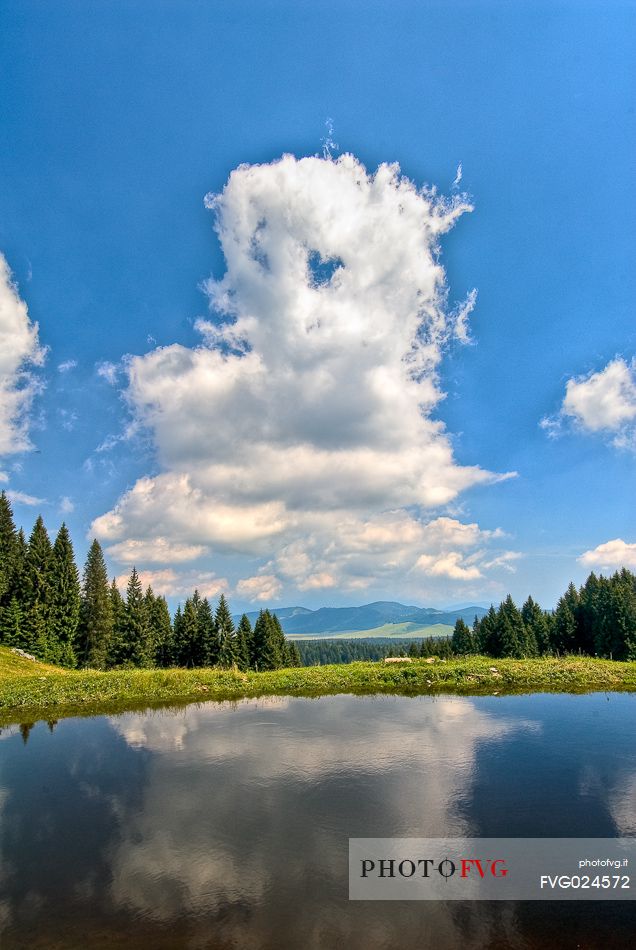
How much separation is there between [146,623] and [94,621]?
26.6 feet

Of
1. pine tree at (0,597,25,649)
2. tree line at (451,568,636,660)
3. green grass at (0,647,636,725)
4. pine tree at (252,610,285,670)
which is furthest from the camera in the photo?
pine tree at (252,610,285,670)

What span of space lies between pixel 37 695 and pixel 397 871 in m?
34.4

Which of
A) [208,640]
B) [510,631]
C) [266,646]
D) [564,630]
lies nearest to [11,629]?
[208,640]

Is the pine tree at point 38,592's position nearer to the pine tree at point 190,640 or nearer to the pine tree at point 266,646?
the pine tree at point 190,640

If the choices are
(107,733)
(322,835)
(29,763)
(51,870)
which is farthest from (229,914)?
(107,733)

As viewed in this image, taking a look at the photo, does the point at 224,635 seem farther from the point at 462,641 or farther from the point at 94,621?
the point at 462,641

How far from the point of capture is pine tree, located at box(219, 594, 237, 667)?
78875 millimetres

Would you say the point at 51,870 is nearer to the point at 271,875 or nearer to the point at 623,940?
the point at 271,875

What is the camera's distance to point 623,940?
9266 mm

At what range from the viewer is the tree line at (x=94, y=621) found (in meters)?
60.4

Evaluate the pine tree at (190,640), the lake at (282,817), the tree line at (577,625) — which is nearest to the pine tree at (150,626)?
the pine tree at (190,640)

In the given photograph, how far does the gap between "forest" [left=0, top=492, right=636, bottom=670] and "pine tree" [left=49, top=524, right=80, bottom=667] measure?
0.14 metres

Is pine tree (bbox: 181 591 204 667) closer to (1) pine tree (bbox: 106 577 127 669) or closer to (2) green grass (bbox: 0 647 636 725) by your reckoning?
(1) pine tree (bbox: 106 577 127 669)

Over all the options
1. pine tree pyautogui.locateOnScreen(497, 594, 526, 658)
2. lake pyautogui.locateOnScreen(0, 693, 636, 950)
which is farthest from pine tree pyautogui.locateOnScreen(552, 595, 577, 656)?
lake pyautogui.locateOnScreen(0, 693, 636, 950)
